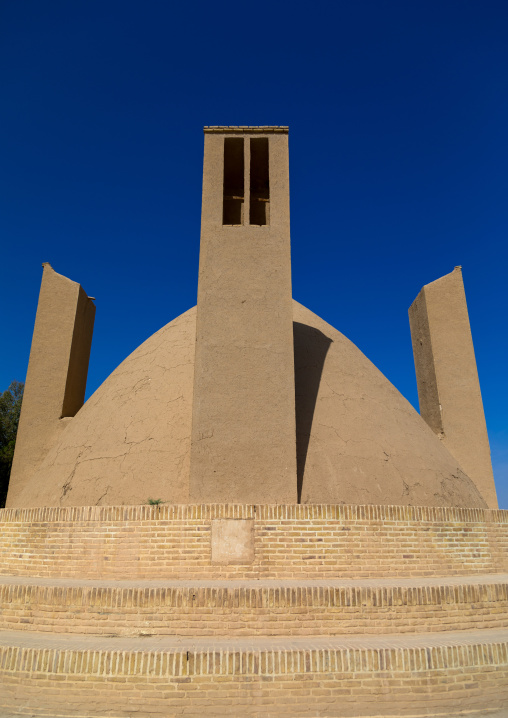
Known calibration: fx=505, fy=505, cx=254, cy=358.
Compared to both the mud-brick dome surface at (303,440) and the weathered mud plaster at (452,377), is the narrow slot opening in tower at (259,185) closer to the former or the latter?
the mud-brick dome surface at (303,440)

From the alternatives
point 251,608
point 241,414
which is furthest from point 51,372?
point 251,608

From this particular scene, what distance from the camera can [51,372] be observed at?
824 cm

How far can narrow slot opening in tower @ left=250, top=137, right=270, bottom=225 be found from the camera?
7.11 m

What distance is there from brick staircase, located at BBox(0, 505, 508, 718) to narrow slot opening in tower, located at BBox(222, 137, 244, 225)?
4281mm

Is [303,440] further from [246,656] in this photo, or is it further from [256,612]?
[246,656]

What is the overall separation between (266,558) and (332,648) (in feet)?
3.91

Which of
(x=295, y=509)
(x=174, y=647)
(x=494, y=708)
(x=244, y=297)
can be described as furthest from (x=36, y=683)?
(x=244, y=297)

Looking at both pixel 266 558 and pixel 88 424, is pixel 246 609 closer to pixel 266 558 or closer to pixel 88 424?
pixel 266 558

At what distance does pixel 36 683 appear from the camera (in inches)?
139

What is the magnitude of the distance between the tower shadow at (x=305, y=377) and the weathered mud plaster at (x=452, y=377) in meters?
2.23

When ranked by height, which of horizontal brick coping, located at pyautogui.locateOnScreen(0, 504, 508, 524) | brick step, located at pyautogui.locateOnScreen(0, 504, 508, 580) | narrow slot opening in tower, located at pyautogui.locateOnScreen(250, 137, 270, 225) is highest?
narrow slot opening in tower, located at pyautogui.locateOnScreen(250, 137, 270, 225)

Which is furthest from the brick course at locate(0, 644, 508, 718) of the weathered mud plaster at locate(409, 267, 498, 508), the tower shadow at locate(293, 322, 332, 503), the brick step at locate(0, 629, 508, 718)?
the weathered mud plaster at locate(409, 267, 498, 508)

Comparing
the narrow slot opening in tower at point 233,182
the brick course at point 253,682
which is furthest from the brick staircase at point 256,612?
the narrow slot opening in tower at point 233,182

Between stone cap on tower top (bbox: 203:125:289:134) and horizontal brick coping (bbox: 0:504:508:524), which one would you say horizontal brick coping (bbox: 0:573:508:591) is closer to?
horizontal brick coping (bbox: 0:504:508:524)
